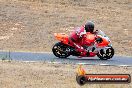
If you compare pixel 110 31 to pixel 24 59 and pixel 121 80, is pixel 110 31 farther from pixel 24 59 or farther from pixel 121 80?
pixel 121 80

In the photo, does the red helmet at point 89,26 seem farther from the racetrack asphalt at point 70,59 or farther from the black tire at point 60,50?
the racetrack asphalt at point 70,59

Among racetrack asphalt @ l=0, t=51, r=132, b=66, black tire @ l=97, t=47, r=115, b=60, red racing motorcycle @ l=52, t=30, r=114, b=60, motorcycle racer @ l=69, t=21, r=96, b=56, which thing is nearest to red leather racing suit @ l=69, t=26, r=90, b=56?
motorcycle racer @ l=69, t=21, r=96, b=56

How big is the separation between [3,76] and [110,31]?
17.6 m

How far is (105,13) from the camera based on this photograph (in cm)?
3644

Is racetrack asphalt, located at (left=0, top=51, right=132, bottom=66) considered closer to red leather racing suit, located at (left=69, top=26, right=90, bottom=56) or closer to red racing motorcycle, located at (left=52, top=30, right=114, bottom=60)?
red racing motorcycle, located at (left=52, top=30, right=114, bottom=60)

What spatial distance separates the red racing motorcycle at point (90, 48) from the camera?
22078 mm

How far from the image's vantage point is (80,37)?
877 inches

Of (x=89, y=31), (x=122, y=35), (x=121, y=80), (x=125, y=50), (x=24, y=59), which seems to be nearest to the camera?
(x=121, y=80)

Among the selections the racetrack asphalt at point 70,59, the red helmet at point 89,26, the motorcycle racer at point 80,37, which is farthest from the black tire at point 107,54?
the red helmet at point 89,26

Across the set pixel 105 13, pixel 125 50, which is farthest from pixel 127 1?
pixel 125 50

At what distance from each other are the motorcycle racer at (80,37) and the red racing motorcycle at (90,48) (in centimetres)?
15

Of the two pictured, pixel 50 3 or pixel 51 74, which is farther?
pixel 50 3

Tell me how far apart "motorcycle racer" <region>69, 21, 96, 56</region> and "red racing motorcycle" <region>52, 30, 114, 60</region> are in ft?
0.49

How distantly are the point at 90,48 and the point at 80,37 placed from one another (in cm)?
68
